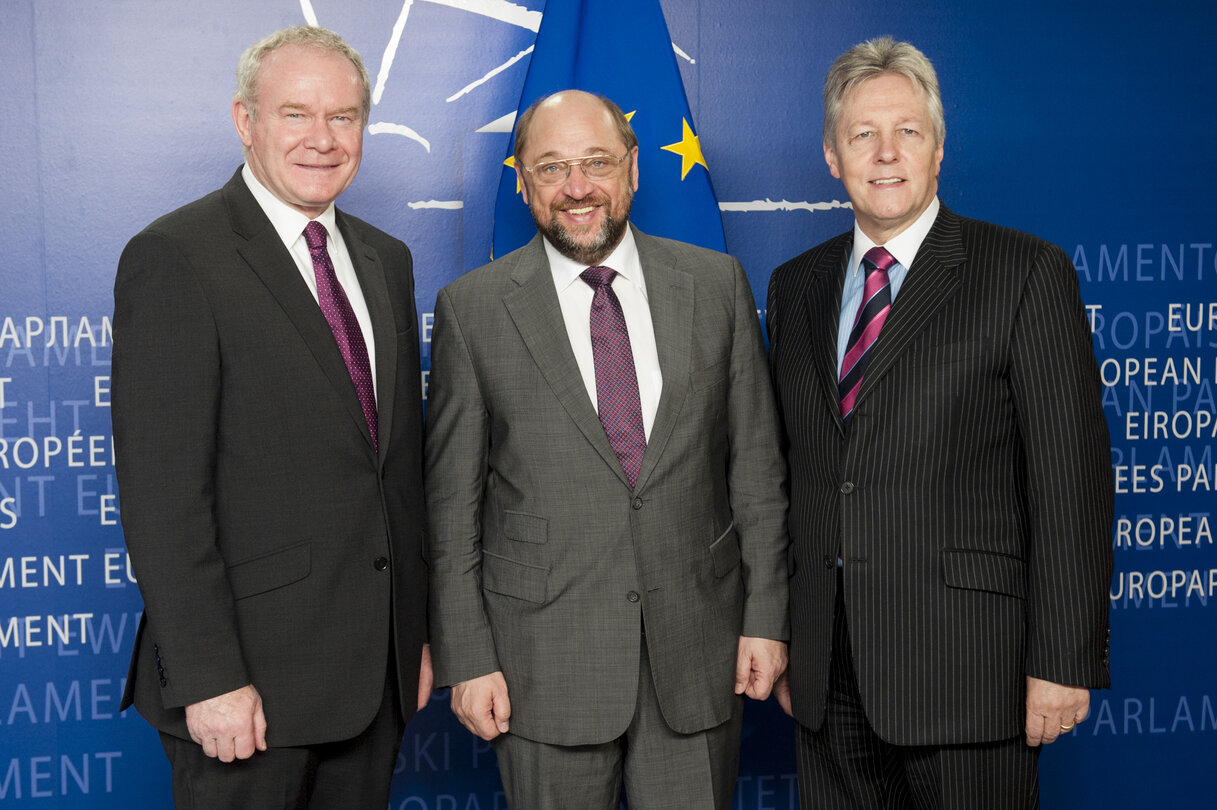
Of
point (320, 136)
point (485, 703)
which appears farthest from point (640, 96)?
point (485, 703)

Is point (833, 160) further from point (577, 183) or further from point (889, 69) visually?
point (577, 183)

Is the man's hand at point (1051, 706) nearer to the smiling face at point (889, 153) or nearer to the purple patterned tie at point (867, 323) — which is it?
the purple patterned tie at point (867, 323)

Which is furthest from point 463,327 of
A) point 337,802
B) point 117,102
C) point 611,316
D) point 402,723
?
point 117,102

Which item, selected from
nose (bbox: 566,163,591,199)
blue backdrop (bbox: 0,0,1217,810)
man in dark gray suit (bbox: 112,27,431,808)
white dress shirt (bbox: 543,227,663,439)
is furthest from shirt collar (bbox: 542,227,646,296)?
blue backdrop (bbox: 0,0,1217,810)

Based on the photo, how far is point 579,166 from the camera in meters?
2.07

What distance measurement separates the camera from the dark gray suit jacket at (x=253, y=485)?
Answer: 1625 millimetres

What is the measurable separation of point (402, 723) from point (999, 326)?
1353mm

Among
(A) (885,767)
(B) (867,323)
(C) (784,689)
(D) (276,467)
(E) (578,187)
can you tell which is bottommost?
(A) (885,767)

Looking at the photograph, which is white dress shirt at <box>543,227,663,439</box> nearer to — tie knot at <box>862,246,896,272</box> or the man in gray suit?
the man in gray suit

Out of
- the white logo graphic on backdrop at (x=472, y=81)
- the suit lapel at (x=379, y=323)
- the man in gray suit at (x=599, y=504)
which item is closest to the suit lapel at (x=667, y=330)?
the man in gray suit at (x=599, y=504)

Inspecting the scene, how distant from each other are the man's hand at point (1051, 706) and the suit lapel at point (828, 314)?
58cm

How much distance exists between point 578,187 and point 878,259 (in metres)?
0.62

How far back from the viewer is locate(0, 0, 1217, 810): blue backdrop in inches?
107

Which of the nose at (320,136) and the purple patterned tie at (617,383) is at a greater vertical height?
the nose at (320,136)
